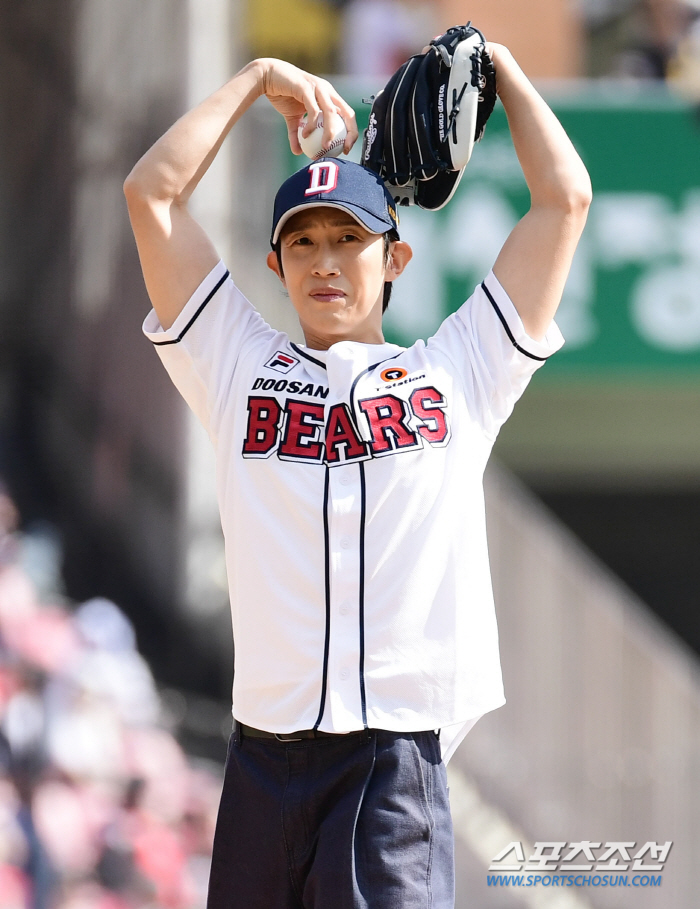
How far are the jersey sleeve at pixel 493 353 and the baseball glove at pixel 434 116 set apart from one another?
269 mm

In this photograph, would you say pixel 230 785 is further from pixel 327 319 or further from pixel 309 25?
pixel 309 25

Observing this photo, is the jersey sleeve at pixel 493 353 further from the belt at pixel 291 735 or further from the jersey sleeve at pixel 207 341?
the belt at pixel 291 735

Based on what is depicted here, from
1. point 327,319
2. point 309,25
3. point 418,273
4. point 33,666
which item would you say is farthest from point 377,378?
point 309,25

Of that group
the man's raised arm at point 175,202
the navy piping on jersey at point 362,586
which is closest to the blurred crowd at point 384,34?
the man's raised arm at point 175,202

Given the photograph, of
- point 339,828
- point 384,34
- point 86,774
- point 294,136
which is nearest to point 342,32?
point 384,34

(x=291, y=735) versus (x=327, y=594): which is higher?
(x=327, y=594)

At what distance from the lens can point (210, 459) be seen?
18.5 ft

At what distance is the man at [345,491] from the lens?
1750 millimetres

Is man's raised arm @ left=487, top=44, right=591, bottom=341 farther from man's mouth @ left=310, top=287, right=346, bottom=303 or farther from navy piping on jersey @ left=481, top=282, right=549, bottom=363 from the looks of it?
man's mouth @ left=310, top=287, right=346, bottom=303

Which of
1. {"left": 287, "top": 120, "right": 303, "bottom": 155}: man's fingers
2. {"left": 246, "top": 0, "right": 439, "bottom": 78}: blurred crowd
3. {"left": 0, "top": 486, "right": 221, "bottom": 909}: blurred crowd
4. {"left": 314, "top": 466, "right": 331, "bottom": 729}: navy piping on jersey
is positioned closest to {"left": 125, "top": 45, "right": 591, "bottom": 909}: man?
{"left": 314, "top": 466, "right": 331, "bottom": 729}: navy piping on jersey

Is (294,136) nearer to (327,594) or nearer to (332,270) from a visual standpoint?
(332,270)

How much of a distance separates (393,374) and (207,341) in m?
0.34

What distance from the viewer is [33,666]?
181 inches

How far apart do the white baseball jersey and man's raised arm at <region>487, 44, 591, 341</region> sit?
0.05m
